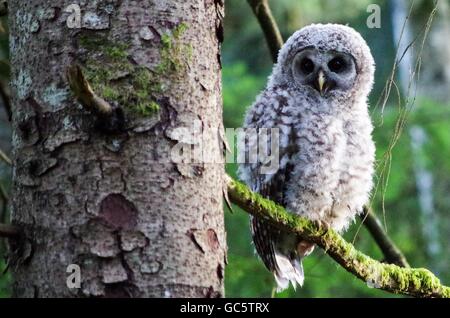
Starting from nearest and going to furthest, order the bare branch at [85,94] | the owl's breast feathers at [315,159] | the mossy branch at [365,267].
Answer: the bare branch at [85,94] < the mossy branch at [365,267] < the owl's breast feathers at [315,159]

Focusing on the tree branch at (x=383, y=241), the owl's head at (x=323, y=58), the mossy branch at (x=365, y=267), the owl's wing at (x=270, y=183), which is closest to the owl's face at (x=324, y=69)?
the owl's head at (x=323, y=58)

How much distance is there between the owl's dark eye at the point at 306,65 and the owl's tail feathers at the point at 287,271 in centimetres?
87

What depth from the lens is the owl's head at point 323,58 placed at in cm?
352

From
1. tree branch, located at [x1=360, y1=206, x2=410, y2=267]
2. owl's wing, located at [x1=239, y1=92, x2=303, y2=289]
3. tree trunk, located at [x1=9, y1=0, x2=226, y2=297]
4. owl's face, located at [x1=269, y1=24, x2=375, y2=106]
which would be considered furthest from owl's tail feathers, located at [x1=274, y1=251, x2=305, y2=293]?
tree trunk, located at [x1=9, y1=0, x2=226, y2=297]

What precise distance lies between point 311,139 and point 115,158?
162 centimetres

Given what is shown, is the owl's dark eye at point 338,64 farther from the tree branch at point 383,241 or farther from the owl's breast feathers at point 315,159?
the tree branch at point 383,241

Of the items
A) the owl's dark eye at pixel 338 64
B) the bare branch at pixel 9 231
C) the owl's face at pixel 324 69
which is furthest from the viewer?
the owl's dark eye at pixel 338 64

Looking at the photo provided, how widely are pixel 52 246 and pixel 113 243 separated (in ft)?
0.44

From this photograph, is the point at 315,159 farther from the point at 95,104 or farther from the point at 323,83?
the point at 95,104

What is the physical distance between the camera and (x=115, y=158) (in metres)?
1.64

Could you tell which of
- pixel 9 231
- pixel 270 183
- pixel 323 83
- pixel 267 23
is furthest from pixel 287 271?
pixel 9 231

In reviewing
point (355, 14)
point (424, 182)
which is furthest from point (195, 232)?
point (355, 14)

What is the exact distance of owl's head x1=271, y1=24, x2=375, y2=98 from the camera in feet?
11.5

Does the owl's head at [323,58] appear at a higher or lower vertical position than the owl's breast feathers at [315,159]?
higher
